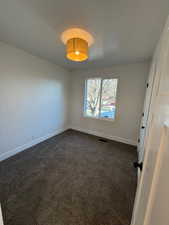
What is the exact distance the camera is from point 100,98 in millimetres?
3439

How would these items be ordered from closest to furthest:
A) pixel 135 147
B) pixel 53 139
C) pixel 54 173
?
pixel 54 173
pixel 135 147
pixel 53 139

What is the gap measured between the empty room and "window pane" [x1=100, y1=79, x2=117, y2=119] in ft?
0.11

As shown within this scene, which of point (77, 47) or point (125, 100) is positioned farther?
point (125, 100)

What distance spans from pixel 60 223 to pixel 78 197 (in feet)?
1.13

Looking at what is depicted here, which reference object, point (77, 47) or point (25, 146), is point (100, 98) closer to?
point (77, 47)

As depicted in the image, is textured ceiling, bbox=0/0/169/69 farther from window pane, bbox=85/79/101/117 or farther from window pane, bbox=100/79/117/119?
window pane, bbox=85/79/101/117

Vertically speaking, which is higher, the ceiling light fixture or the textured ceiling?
the textured ceiling

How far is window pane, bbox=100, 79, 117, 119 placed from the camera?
125 inches

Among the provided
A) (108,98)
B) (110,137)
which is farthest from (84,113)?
(110,137)

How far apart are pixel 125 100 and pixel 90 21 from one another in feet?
7.20

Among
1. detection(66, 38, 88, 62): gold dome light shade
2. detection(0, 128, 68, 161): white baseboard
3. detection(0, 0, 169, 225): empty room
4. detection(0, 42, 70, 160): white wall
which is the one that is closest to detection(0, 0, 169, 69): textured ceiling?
detection(0, 0, 169, 225): empty room

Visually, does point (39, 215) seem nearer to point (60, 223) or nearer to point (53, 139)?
point (60, 223)

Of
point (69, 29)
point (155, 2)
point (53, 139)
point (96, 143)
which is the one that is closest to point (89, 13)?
point (69, 29)

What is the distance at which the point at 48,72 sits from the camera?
2867 mm
